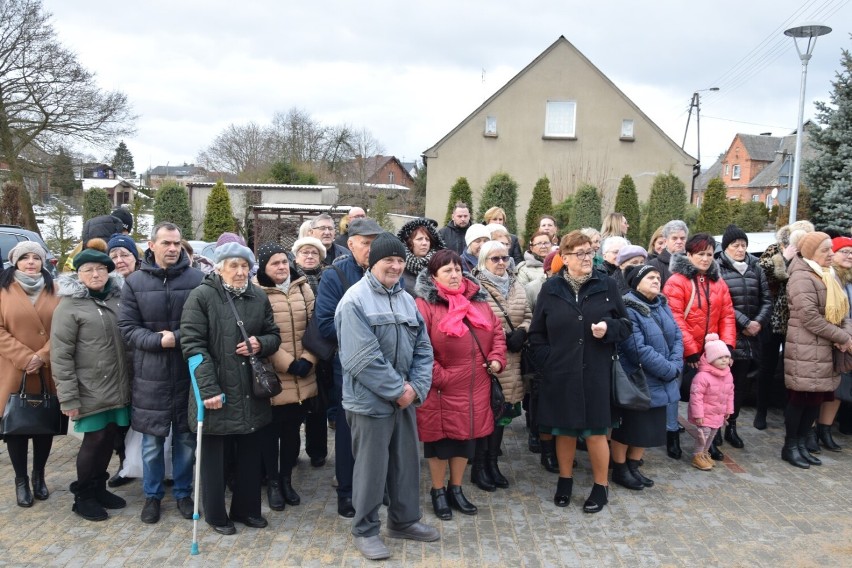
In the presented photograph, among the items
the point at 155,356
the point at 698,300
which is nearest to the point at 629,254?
the point at 698,300

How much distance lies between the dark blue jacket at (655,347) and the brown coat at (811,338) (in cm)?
129

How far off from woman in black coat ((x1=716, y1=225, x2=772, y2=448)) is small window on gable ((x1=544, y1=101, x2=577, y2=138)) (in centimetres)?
1967

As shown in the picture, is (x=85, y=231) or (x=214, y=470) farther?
(x=85, y=231)

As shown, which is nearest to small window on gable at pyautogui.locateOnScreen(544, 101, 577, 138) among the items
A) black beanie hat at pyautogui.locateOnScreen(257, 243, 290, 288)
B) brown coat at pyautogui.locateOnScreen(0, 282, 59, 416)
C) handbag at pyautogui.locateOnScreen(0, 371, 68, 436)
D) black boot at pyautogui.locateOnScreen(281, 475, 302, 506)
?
black beanie hat at pyautogui.locateOnScreen(257, 243, 290, 288)

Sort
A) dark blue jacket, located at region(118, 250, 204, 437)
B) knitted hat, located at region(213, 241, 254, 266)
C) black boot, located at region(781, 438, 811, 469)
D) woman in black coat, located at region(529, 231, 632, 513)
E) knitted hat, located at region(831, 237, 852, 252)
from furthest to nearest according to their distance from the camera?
knitted hat, located at region(831, 237, 852, 252), black boot, located at region(781, 438, 811, 469), woman in black coat, located at region(529, 231, 632, 513), dark blue jacket, located at region(118, 250, 204, 437), knitted hat, located at region(213, 241, 254, 266)

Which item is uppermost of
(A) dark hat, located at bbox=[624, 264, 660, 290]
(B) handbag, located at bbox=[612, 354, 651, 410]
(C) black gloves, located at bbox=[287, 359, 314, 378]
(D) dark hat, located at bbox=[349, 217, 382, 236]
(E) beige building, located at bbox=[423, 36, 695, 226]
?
(E) beige building, located at bbox=[423, 36, 695, 226]

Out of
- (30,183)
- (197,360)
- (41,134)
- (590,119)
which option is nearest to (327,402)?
(197,360)

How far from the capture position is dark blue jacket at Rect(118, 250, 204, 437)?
175 inches

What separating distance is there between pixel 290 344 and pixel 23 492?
2.30 m

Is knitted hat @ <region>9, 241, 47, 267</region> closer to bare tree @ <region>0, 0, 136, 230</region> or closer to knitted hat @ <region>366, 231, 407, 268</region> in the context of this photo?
knitted hat @ <region>366, 231, 407, 268</region>

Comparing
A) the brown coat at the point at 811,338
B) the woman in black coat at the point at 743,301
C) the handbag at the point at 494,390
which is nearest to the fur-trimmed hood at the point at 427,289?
the handbag at the point at 494,390

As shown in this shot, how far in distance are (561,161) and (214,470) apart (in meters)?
22.7

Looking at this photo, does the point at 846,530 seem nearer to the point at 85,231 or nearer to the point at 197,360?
the point at 197,360

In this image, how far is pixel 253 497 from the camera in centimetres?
456
